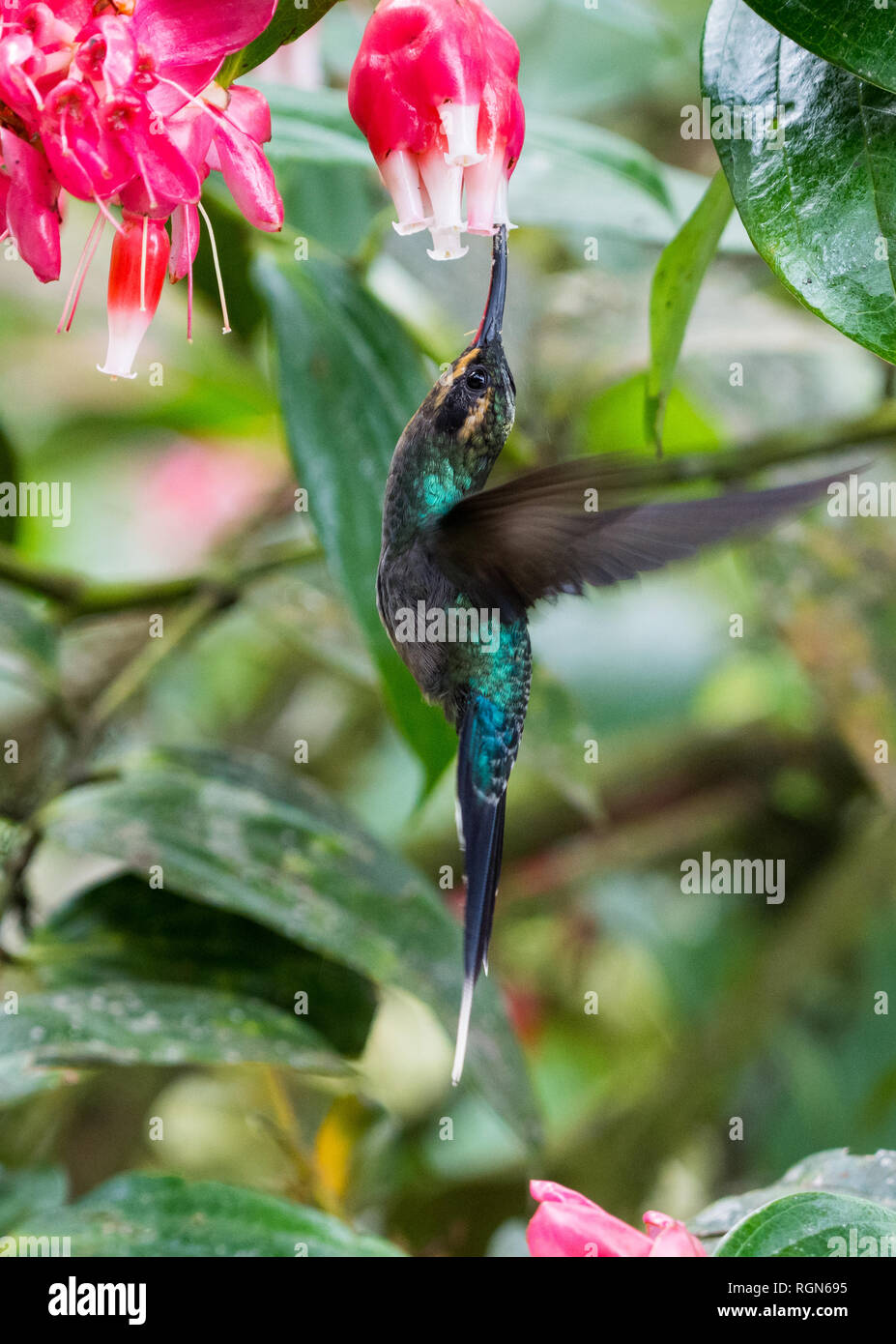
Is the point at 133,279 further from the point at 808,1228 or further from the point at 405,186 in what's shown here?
the point at 808,1228

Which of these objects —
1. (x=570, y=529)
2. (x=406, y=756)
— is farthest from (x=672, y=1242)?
(x=406, y=756)

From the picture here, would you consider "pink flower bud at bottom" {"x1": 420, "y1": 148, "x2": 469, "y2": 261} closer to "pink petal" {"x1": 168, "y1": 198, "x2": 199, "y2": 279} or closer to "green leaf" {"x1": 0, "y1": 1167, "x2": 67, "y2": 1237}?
"pink petal" {"x1": 168, "y1": 198, "x2": 199, "y2": 279}

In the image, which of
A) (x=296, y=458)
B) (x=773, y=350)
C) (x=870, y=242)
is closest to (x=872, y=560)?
(x=773, y=350)

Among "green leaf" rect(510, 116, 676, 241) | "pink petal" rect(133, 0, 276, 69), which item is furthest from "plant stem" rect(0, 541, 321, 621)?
"pink petal" rect(133, 0, 276, 69)

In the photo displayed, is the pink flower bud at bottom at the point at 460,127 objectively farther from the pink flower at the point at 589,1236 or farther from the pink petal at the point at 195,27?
the pink flower at the point at 589,1236

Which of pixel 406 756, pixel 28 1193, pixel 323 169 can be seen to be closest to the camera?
pixel 28 1193
